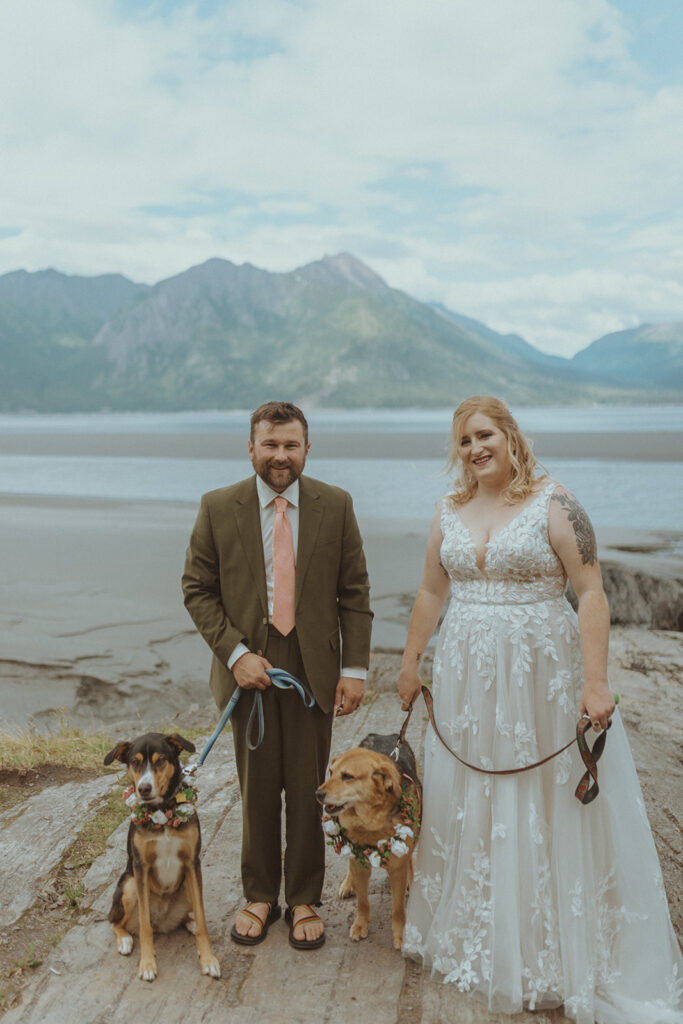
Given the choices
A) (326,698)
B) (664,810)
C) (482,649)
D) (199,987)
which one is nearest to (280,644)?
(326,698)

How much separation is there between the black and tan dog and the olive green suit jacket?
510 millimetres

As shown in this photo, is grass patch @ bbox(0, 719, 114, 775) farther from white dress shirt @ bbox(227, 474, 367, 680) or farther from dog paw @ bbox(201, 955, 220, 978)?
white dress shirt @ bbox(227, 474, 367, 680)

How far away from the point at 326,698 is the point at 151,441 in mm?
64741

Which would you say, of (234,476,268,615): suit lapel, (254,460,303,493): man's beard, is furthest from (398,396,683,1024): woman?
(234,476,268,615): suit lapel

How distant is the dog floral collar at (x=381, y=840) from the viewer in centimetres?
377

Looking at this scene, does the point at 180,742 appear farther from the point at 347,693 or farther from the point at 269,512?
the point at 269,512

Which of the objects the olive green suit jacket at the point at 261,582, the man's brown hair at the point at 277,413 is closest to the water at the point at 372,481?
the olive green suit jacket at the point at 261,582

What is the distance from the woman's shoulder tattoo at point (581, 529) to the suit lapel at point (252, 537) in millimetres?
1416

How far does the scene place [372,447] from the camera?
5425 centimetres

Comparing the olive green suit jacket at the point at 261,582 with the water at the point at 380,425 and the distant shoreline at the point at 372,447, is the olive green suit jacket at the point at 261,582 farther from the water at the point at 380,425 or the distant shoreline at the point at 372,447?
the water at the point at 380,425

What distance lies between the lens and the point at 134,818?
3771 mm

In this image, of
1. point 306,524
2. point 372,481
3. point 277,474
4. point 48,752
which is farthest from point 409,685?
point 372,481

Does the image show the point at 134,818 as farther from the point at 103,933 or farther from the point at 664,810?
the point at 664,810

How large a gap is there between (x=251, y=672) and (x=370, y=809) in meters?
0.82
